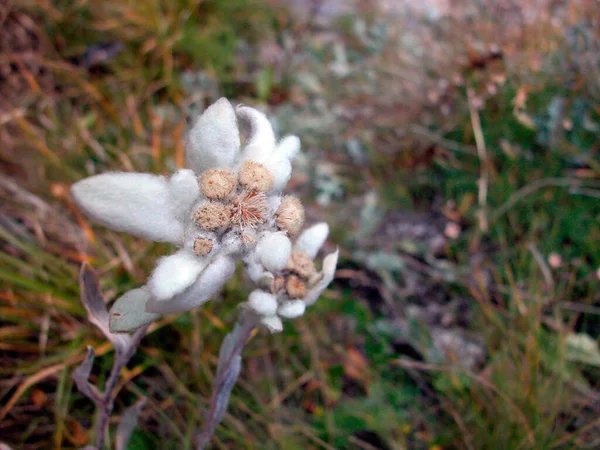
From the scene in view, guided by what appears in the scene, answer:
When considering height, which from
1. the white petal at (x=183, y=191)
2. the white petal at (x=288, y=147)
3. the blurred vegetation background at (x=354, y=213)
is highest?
the white petal at (x=288, y=147)

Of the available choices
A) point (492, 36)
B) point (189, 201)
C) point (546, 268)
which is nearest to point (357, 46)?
point (492, 36)

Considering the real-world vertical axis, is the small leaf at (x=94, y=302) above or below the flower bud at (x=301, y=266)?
below

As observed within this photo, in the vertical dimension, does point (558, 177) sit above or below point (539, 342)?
above

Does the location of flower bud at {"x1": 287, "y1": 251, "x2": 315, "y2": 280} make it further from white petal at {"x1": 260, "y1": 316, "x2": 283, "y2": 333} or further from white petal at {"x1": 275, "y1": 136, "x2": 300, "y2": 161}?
white petal at {"x1": 275, "y1": 136, "x2": 300, "y2": 161}

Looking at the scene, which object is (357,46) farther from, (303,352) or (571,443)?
(571,443)

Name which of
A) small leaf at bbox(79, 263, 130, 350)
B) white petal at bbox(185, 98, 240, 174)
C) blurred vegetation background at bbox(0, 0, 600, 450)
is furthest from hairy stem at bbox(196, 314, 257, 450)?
blurred vegetation background at bbox(0, 0, 600, 450)

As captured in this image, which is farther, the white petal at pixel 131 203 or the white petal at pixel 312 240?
the white petal at pixel 312 240

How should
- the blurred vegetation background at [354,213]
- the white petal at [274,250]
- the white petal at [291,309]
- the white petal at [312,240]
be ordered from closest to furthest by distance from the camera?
the white petal at [274,250]
the white petal at [291,309]
the white petal at [312,240]
the blurred vegetation background at [354,213]

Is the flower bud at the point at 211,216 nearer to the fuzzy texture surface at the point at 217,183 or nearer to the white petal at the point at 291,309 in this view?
the fuzzy texture surface at the point at 217,183

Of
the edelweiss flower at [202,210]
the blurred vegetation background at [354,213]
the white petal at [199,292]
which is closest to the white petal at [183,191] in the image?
the edelweiss flower at [202,210]
